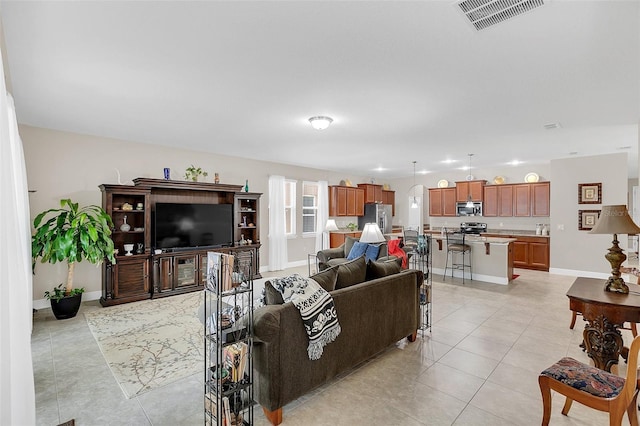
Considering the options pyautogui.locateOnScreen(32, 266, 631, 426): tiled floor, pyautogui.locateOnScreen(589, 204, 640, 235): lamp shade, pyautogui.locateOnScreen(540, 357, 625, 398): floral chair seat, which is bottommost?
pyautogui.locateOnScreen(32, 266, 631, 426): tiled floor

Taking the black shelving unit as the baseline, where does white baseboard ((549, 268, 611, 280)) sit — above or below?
below

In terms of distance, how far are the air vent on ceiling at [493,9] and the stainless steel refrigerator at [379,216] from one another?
7.54 meters

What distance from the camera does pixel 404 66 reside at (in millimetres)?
2727

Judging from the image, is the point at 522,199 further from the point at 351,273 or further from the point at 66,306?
the point at 66,306

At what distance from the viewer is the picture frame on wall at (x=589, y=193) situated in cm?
658

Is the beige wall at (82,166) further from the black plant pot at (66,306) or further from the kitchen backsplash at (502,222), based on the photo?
the kitchen backsplash at (502,222)

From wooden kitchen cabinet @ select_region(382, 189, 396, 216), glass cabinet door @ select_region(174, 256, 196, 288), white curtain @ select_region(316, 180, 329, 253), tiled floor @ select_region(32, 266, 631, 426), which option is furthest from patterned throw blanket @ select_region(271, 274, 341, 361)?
wooden kitchen cabinet @ select_region(382, 189, 396, 216)

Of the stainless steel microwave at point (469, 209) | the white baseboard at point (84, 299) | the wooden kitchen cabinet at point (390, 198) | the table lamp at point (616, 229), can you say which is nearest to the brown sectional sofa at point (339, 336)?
the table lamp at point (616, 229)

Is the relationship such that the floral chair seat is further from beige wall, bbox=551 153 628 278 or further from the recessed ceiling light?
beige wall, bbox=551 153 628 278

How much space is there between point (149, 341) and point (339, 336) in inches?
93.0

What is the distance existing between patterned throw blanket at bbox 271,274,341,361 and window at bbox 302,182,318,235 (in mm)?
6075

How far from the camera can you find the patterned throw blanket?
2.32 metres

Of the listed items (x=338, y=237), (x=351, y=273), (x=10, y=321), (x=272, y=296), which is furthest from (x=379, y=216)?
(x=10, y=321)

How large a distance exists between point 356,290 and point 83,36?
298 cm
